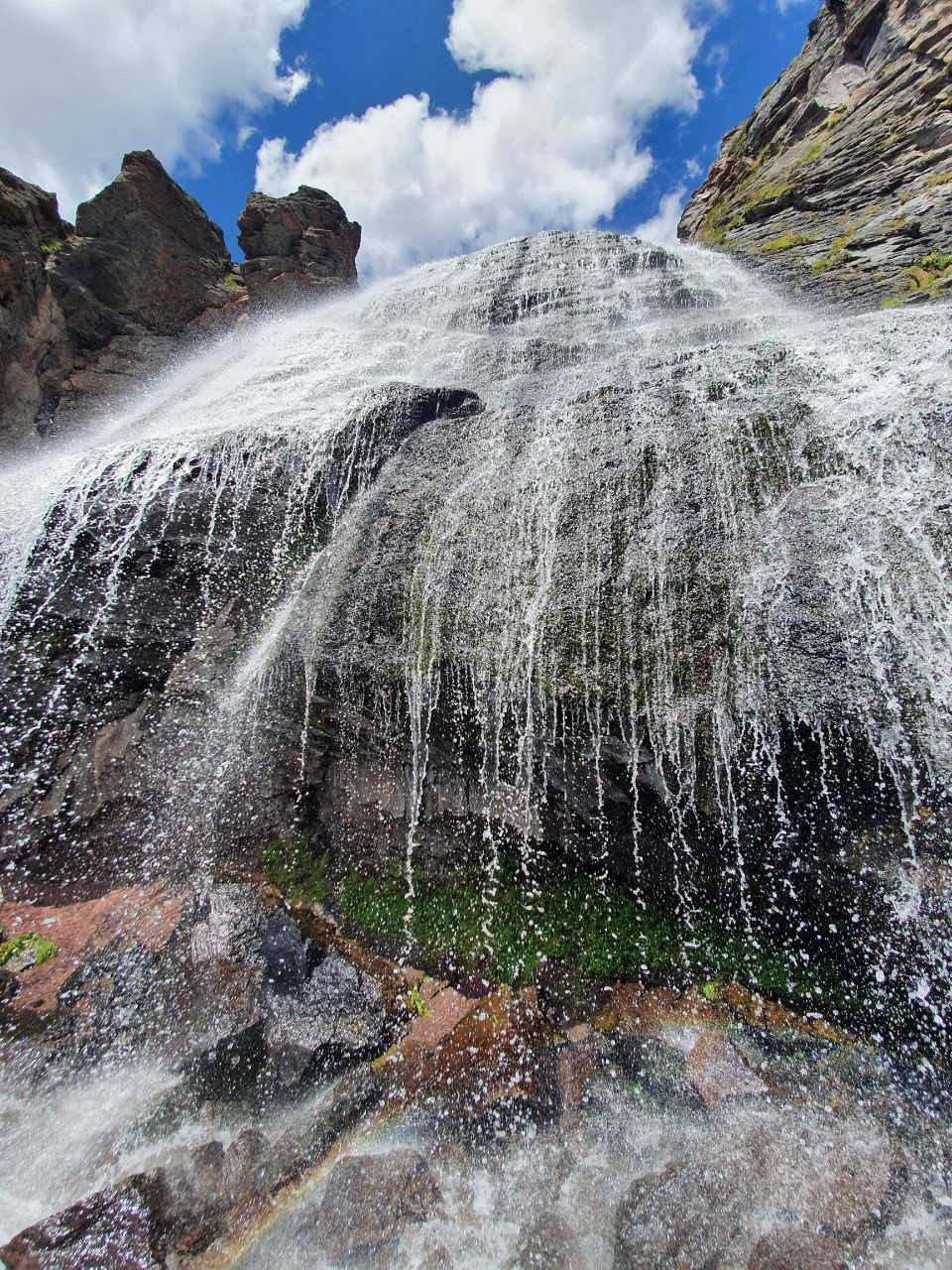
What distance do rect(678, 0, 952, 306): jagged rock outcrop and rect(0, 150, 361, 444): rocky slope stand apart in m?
14.9

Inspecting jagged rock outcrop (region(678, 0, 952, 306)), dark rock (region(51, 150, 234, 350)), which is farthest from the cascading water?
dark rock (region(51, 150, 234, 350))

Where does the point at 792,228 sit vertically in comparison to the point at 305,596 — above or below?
above

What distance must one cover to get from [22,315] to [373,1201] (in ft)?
61.0

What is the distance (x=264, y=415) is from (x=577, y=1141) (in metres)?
11.0

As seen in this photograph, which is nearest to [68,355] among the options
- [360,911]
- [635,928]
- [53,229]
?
[53,229]

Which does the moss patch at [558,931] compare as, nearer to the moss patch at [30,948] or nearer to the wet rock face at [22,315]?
the moss patch at [30,948]

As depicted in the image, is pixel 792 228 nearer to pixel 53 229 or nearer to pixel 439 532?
pixel 439 532

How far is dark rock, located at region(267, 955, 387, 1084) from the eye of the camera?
5008 millimetres

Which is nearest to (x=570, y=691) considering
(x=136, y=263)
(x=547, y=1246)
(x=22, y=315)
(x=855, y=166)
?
(x=547, y=1246)

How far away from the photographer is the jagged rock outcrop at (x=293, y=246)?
819 inches

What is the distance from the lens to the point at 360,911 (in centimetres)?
619

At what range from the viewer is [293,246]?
A: 21609 mm

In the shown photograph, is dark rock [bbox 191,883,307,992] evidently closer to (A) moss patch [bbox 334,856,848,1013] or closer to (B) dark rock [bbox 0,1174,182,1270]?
(A) moss patch [bbox 334,856,848,1013]

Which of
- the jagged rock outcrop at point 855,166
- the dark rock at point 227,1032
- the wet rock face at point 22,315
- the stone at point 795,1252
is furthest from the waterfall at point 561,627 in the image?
the wet rock face at point 22,315
